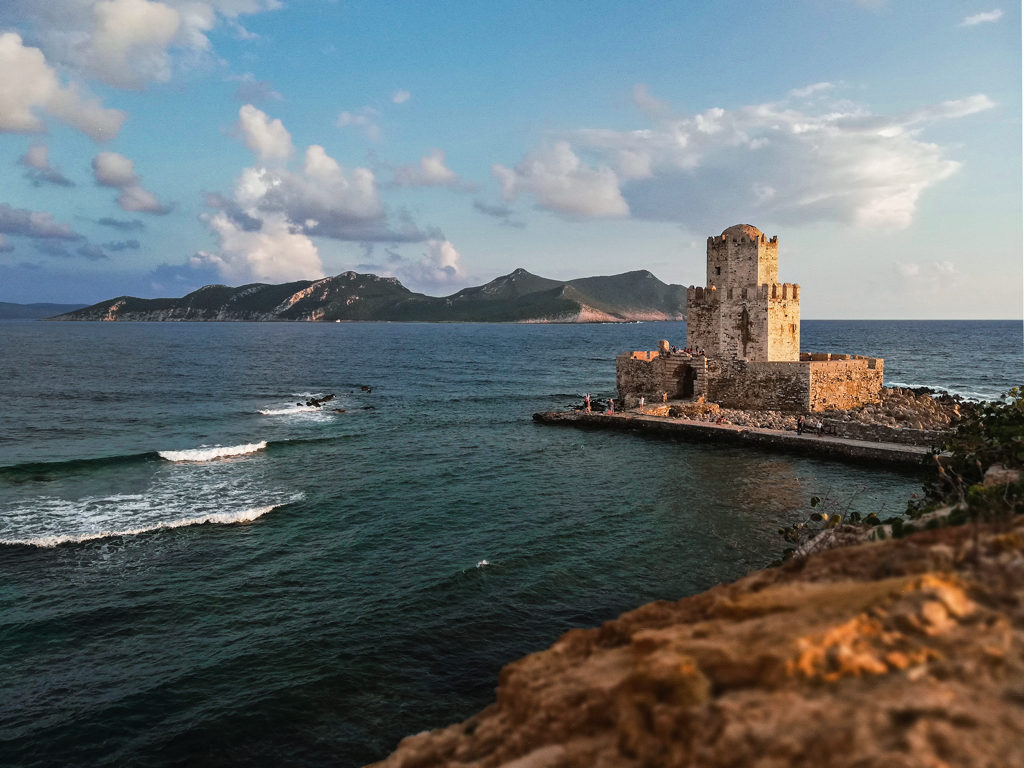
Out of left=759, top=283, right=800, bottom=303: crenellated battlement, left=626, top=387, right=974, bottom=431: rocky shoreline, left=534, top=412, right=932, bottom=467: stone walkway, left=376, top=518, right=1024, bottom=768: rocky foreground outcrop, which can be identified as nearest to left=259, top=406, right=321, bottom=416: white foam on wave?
left=534, top=412, right=932, bottom=467: stone walkway

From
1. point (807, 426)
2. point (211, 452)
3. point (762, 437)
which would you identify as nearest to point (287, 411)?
point (211, 452)

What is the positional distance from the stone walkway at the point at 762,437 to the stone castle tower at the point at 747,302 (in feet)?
22.1

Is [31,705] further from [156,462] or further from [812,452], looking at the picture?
[812,452]

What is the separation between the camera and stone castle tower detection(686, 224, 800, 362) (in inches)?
1449

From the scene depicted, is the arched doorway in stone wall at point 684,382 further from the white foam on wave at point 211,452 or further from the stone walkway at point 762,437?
the white foam on wave at point 211,452

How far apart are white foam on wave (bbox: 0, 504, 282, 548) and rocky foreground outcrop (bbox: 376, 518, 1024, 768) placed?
18258mm

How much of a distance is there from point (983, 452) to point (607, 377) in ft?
192

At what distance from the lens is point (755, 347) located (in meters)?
37.5

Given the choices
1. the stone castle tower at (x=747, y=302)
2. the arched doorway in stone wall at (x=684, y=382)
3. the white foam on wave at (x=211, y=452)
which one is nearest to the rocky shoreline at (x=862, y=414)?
the arched doorway in stone wall at (x=684, y=382)

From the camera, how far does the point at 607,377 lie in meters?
69.2

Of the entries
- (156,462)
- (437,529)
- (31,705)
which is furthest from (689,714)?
(156,462)

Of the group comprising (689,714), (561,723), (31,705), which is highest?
(689,714)

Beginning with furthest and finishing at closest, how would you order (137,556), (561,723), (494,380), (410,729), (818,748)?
(494,380)
(137,556)
(410,729)
(561,723)
(818,748)

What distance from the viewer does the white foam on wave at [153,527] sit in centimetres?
1914
